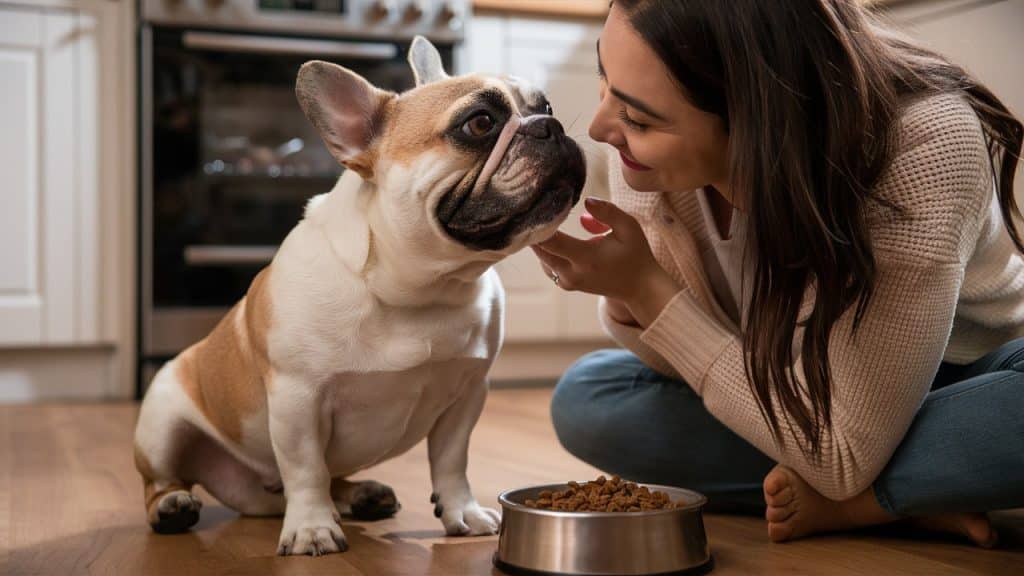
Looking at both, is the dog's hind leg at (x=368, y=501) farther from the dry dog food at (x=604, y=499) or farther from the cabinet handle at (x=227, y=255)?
the cabinet handle at (x=227, y=255)

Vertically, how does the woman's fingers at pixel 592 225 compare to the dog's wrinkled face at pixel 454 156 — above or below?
below

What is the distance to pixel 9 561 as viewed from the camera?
1.36 metres

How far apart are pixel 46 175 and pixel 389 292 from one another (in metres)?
2.05

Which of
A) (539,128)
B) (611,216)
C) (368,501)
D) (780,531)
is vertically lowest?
(368,501)

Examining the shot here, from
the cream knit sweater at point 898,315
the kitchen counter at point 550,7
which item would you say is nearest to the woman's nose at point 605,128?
the cream knit sweater at point 898,315

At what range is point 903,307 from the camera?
4.15ft

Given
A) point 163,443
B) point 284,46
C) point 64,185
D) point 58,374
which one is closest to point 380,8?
point 284,46

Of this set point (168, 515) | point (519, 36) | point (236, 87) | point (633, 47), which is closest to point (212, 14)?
point (236, 87)

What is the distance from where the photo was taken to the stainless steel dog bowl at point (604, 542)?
120 cm

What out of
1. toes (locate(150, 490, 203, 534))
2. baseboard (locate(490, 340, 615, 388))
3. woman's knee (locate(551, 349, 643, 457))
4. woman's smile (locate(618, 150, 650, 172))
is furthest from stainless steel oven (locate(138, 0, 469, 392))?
woman's smile (locate(618, 150, 650, 172))

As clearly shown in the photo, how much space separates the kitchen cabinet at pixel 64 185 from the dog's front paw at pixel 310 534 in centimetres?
196

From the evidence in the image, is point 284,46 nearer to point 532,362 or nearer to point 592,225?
point 532,362

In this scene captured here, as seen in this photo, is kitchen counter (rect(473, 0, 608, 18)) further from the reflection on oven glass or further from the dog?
the dog

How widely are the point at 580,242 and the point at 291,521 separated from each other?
47cm
